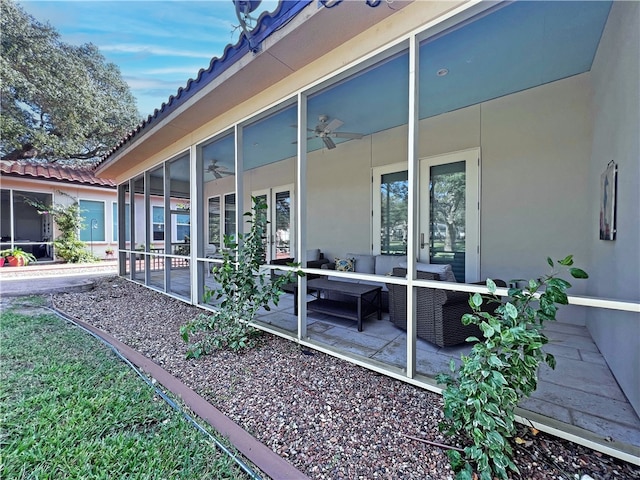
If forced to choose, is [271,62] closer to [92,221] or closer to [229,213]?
[229,213]

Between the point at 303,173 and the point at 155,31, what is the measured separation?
7955 mm

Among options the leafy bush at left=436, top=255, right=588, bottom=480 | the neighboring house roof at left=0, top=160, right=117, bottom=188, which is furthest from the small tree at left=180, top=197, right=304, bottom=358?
the neighboring house roof at left=0, top=160, right=117, bottom=188

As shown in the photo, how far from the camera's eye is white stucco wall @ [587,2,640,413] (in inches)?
75.2

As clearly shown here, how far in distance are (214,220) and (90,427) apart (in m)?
8.13

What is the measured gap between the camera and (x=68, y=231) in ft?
32.4

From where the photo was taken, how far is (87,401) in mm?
2070

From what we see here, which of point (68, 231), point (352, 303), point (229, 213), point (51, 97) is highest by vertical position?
point (51, 97)

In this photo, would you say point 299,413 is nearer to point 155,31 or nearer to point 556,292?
point 556,292

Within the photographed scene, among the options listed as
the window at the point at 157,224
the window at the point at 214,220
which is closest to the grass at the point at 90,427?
the window at the point at 214,220

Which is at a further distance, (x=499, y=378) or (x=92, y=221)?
(x=92, y=221)

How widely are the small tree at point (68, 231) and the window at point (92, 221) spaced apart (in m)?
0.44

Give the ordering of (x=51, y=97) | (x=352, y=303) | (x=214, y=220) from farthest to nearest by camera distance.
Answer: (x=51, y=97), (x=214, y=220), (x=352, y=303)

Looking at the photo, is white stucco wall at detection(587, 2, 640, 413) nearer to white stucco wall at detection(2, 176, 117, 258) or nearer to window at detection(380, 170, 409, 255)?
window at detection(380, 170, 409, 255)

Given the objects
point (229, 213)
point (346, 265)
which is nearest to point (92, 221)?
point (229, 213)
